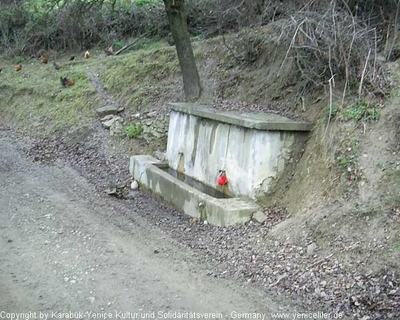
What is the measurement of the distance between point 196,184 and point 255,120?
5.76ft

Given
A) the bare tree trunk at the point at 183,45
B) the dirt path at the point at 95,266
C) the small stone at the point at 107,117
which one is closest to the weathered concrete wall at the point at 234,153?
the dirt path at the point at 95,266

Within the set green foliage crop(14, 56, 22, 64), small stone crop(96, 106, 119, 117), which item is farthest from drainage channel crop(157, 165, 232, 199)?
green foliage crop(14, 56, 22, 64)

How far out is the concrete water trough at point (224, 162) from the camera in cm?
748

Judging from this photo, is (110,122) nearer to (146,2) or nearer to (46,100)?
(46,100)

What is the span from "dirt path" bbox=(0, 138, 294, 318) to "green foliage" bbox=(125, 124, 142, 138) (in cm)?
304

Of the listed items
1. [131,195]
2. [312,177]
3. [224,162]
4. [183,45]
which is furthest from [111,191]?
[312,177]

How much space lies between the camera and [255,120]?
759cm

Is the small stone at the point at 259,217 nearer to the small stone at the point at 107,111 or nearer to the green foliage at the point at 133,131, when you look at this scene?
the green foliage at the point at 133,131

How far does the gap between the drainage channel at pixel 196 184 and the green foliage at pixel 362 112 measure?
207 centimetres

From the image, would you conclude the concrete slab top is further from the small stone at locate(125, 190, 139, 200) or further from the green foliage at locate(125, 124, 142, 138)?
the green foliage at locate(125, 124, 142, 138)

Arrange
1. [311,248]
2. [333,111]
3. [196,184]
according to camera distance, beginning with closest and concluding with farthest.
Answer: [311,248] < [333,111] < [196,184]

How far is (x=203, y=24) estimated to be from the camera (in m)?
15.3

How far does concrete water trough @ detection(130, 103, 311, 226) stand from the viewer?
748 centimetres

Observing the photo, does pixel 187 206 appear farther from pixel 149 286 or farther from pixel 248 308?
pixel 248 308
